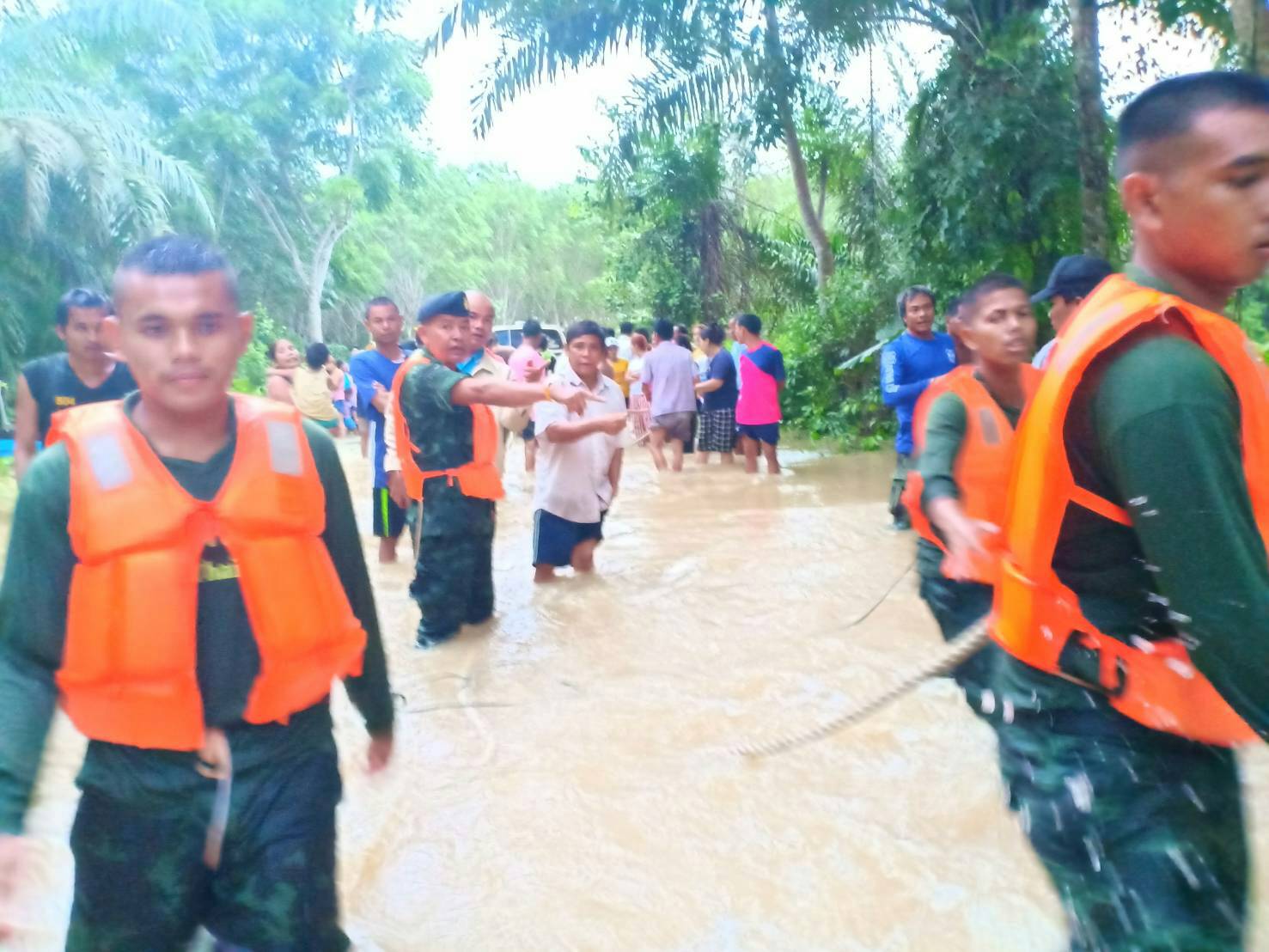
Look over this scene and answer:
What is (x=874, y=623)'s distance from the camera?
19.7ft

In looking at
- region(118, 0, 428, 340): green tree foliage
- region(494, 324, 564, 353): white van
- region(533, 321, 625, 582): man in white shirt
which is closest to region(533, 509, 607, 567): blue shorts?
region(533, 321, 625, 582): man in white shirt

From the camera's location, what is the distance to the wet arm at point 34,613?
1.80 meters

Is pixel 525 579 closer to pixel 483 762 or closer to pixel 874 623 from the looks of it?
pixel 874 623

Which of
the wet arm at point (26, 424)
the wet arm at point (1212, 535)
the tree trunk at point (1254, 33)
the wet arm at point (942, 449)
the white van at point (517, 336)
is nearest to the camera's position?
the wet arm at point (1212, 535)

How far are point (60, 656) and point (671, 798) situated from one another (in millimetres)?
2412

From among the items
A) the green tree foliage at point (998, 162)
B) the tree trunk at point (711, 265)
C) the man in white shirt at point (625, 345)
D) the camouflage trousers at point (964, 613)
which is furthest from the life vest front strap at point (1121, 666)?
the tree trunk at point (711, 265)

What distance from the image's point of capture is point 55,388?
5.14 m

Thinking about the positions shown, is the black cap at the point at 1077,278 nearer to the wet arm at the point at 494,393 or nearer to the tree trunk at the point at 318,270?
the wet arm at the point at 494,393

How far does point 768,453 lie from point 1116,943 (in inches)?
407

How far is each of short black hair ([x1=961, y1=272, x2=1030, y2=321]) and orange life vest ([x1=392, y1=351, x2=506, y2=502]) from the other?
262 centimetres

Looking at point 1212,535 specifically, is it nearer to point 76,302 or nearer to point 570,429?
point 570,429

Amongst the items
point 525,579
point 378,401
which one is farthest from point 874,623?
point 378,401

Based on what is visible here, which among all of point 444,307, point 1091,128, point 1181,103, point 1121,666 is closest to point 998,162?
point 1091,128

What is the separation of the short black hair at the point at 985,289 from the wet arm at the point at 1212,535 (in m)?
2.23
